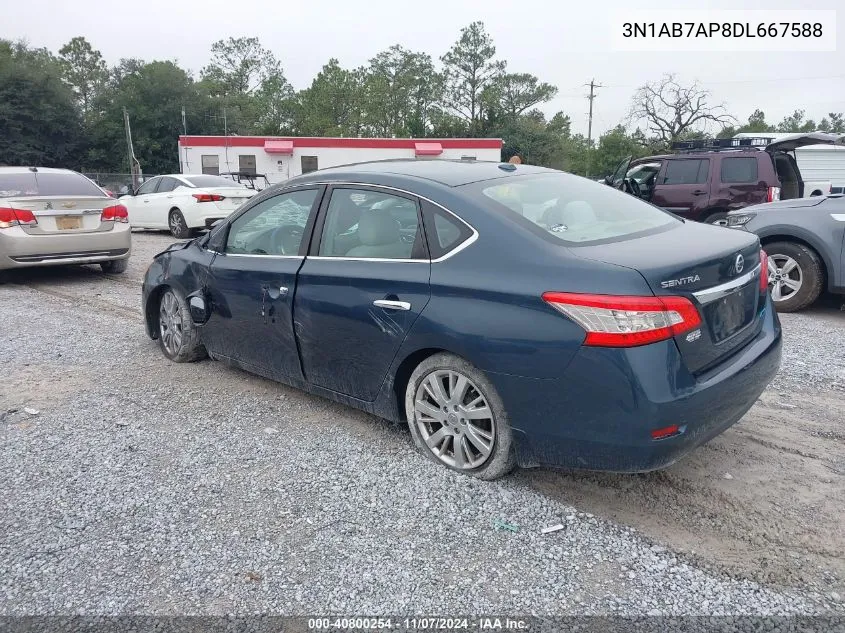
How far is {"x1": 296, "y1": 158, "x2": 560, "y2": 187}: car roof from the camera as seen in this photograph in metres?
3.71

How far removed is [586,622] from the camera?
2.39m

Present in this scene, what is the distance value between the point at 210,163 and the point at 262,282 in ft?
114

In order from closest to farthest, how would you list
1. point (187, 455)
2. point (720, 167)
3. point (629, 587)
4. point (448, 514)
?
1. point (629, 587)
2. point (448, 514)
3. point (187, 455)
4. point (720, 167)

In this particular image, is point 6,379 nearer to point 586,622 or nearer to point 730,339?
point 586,622

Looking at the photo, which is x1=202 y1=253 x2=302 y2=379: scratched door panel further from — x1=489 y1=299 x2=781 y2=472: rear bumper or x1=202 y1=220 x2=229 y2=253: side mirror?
x1=489 y1=299 x2=781 y2=472: rear bumper

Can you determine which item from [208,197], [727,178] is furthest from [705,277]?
[208,197]

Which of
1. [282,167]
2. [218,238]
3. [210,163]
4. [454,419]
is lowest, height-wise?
[454,419]

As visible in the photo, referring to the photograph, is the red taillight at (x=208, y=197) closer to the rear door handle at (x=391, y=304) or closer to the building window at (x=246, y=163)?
the rear door handle at (x=391, y=304)

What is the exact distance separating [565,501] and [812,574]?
40.5 inches

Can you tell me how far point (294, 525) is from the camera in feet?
9.94

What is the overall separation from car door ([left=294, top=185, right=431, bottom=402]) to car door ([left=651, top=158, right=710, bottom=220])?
326 inches

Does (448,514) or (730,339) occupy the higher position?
(730,339)

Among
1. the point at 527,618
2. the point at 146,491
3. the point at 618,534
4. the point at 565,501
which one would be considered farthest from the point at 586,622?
the point at 146,491

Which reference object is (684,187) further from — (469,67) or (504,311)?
(469,67)
